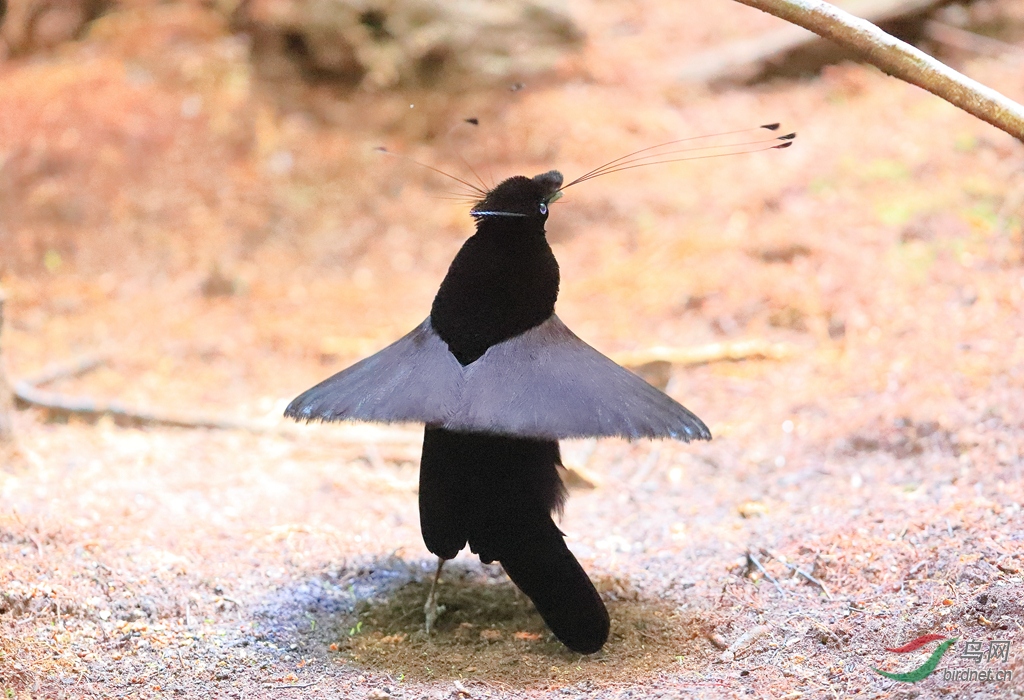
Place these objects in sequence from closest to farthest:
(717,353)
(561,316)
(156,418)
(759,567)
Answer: (759,567)
(156,418)
(717,353)
(561,316)

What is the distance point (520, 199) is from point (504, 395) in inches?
23.7

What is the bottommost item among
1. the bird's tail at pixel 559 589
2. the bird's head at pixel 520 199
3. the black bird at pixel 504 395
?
the bird's tail at pixel 559 589

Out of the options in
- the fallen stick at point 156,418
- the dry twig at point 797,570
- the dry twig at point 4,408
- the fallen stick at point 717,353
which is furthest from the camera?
the fallen stick at point 717,353

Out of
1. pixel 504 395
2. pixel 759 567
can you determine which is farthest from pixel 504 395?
pixel 759 567

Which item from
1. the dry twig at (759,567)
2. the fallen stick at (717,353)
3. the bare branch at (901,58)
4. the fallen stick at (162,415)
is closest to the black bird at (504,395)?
the dry twig at (759,567)

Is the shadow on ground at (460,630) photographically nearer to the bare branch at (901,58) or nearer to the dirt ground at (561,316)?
the dirt ground at (561,316)

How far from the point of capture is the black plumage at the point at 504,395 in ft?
8.48

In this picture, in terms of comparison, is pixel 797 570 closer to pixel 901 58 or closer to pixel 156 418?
pixel 901 58

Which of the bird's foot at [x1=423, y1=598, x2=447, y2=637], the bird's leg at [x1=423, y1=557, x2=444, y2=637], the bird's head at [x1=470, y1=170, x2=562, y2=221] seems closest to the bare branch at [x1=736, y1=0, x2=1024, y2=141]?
the bird's head at [x1=470, y1=170, x2=562, y2=221]

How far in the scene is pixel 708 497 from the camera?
4402 millimetres

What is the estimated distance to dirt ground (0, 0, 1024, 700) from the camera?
2.81m

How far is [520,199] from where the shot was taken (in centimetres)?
274

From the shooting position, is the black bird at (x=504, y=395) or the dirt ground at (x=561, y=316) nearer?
the black bird at (x=504, y=395)

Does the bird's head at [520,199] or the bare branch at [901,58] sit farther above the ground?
the bare branch at [901,58]
